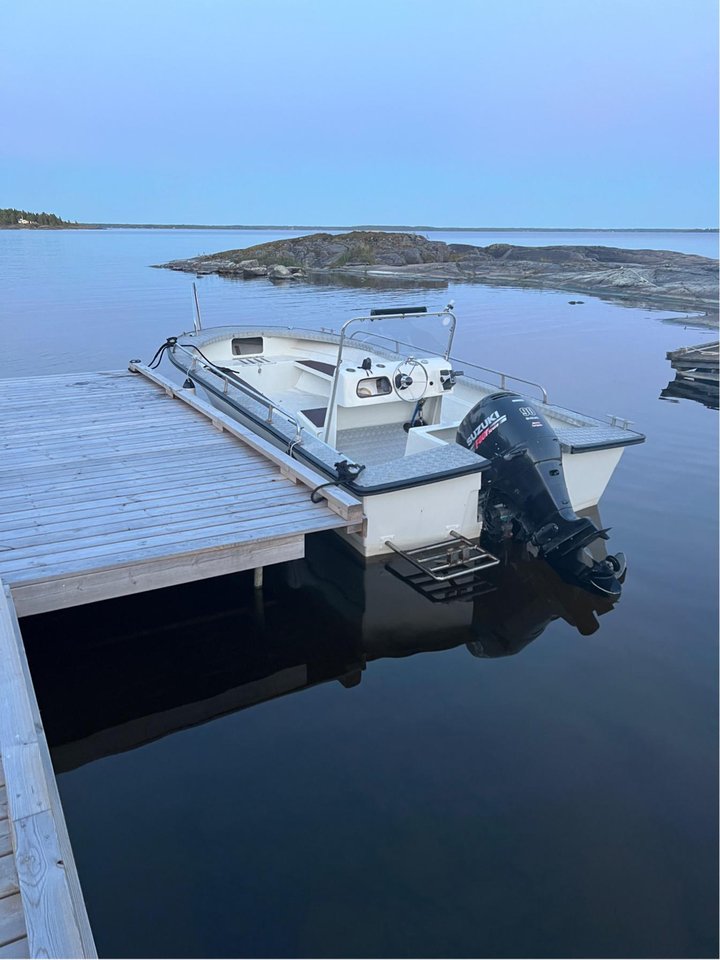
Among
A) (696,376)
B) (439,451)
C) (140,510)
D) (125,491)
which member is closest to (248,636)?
(140,510)

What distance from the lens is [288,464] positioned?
588 centimetres

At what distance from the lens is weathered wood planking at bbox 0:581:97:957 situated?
6.17ft

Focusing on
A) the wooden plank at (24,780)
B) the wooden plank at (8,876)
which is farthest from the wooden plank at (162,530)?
the wooden plank at (8,876)

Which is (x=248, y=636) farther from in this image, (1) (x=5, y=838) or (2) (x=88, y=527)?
(1) (x=5, y=838)

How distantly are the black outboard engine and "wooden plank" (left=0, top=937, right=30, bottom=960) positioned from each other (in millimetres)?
4550

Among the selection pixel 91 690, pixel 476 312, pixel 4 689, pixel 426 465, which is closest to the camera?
pixel 4 689

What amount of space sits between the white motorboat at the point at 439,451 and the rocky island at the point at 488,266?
2700 centimetres

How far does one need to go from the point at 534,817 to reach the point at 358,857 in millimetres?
1049

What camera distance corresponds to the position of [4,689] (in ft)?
9.09

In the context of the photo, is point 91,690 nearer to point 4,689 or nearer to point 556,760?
point 4,689

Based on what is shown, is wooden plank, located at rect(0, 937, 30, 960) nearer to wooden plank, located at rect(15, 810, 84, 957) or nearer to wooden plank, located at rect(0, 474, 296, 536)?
wooden plank, located at rect(15, 810, 84, 957)

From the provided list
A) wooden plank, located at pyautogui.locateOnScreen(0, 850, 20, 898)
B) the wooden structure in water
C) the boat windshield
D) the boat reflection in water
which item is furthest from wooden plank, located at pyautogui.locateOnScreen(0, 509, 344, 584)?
the wooden structure in water

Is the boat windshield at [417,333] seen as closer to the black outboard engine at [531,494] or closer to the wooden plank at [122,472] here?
the black outboard engine at [531,494]

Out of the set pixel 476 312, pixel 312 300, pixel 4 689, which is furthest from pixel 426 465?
pixel 312 300
